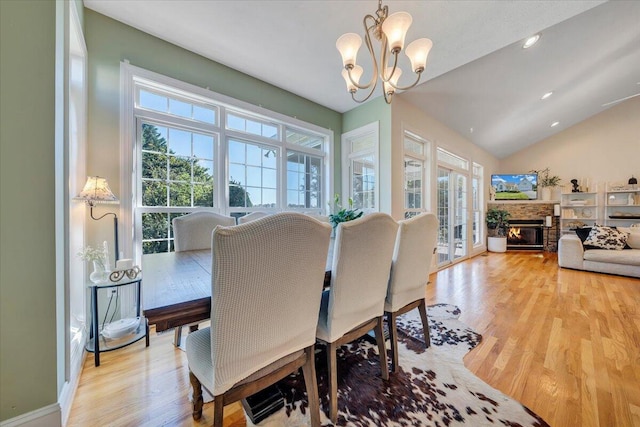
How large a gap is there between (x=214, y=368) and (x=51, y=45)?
1699mm

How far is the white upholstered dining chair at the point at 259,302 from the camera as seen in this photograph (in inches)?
30.2

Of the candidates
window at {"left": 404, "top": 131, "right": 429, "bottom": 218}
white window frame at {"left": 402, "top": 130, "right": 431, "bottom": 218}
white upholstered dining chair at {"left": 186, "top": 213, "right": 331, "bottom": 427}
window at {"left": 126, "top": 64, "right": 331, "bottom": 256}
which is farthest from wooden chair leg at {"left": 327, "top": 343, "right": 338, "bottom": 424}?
white window frame at {"left": 402, "top": 130, "right": 431, "bottom": 218}

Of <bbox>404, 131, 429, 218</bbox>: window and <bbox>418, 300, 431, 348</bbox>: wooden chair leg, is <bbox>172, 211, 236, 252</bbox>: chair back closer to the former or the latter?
<bbox>418, 300, 431, 348</bbox>: wooden chair leg

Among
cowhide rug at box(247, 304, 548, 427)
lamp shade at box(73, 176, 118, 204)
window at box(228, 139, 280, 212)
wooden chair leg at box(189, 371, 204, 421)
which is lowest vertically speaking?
cowhide rug at box(247, 304, 548, 427)

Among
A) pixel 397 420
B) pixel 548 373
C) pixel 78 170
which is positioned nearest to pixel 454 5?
pixel 548 373

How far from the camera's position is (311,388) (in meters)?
1.09

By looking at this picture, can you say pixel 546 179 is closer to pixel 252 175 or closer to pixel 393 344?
pixel 393 344

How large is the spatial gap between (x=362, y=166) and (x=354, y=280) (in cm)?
293

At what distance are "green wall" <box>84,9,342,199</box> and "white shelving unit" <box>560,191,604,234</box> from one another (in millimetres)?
8447

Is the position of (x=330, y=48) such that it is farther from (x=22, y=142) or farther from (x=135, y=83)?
(x=22, y=142)

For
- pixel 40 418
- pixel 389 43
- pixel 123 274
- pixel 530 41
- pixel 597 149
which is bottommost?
pixel 40 418

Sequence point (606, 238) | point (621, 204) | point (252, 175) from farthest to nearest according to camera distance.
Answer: point (621, 204) → point (606, 238) → point (252, 175)

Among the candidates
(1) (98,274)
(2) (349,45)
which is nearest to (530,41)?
(2) (349,45)

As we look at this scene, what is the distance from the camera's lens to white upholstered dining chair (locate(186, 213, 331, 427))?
0.77m
